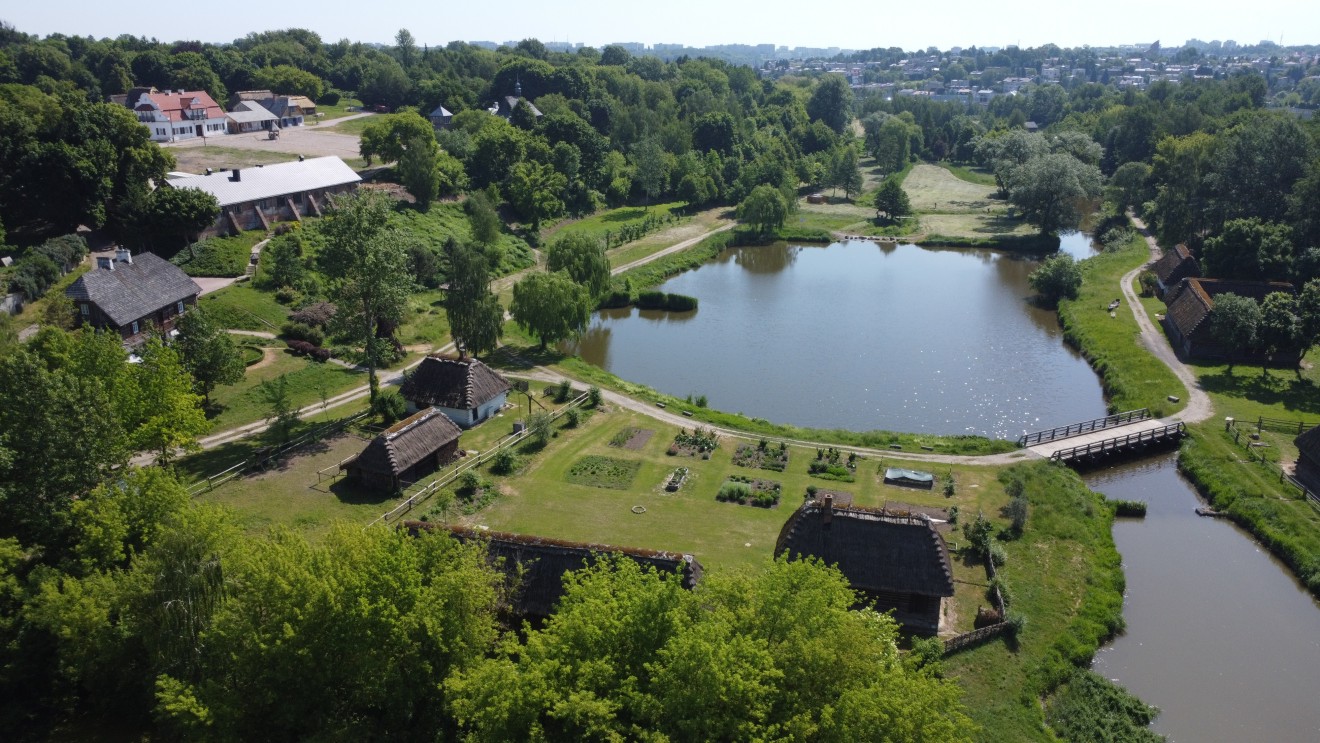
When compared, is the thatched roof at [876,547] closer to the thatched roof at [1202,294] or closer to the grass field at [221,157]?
the thatched roof at [1202,294]

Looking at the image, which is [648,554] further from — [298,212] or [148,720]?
[298,212]

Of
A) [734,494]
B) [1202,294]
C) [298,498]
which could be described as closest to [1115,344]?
[1202,294]

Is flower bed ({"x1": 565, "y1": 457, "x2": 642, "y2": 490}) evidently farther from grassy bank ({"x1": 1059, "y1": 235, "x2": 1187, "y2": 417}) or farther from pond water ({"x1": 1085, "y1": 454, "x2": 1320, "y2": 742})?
grassy bank ({"x1": 1059, "y1": 235, "x2": 1187, "y2": 417})

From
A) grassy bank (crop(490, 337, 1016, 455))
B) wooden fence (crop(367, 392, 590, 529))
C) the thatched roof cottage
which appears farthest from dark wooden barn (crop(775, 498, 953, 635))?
the thatched roof cottage

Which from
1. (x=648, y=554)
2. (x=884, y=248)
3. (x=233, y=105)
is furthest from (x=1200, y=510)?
(x=233, y=105)

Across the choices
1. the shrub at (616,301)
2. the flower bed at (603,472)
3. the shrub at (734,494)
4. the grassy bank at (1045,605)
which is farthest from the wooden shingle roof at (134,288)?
the grassy bank at (1045,605)

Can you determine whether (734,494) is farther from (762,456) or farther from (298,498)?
(298,498)
